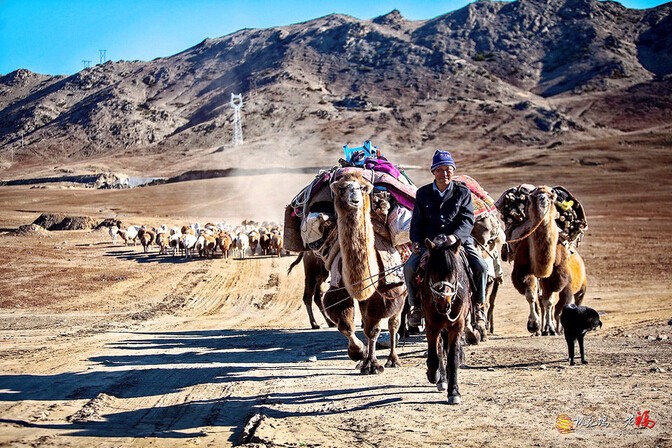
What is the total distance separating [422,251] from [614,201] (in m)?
48.4

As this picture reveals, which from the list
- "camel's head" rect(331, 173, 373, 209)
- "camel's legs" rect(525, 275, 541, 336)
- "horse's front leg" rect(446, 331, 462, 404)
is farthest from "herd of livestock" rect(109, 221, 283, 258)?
"horse's front leg" rect(446, 331, 462, 404)

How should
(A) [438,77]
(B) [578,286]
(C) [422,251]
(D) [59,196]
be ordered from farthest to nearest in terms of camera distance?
(A) [438,77], (D) [59,196], (B) [578,286], (C) [422,251]

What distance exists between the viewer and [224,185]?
85.9m

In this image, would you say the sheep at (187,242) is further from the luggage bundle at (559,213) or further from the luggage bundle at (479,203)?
the luggage bundle at (479,203)

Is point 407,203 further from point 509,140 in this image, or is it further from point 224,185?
point 509,140

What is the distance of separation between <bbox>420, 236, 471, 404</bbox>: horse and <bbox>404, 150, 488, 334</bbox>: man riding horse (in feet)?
1.43

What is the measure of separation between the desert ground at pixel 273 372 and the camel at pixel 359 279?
2.02ft

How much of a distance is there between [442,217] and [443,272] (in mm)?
937

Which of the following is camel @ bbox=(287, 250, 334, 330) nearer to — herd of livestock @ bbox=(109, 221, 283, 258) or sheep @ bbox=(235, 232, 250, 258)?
herd of livestock @ bbox=(109, 221, 283, 258)

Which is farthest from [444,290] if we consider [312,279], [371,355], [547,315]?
[312,279]

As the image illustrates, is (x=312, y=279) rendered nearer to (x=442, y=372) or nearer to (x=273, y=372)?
(x=273, y=372)

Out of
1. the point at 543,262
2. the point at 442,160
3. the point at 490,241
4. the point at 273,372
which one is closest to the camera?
the point at 442,160

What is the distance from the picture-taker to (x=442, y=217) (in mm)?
7953

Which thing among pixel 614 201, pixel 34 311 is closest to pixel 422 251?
pixel 34 311
